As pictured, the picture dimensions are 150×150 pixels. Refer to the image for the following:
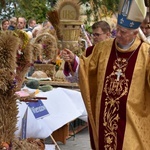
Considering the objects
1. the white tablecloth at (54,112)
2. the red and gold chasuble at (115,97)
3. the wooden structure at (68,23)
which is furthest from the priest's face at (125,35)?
the white tablecloth at (54,112)

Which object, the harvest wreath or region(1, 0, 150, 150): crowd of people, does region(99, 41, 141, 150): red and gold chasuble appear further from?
the harvest wreath

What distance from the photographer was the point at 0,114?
13.4 ft

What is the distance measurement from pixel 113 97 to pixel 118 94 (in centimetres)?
6

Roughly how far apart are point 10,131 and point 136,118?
3.76 feet

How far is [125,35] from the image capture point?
15.3 ft

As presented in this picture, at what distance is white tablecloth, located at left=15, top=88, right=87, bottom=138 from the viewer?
6.39 m

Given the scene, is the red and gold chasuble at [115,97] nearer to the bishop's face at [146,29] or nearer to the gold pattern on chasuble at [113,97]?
the gold pattern on chasuble at [113,97]

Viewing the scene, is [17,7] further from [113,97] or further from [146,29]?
[146,29]

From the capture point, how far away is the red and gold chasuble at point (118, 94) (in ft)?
15.2

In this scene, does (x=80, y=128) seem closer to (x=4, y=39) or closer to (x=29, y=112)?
(x=29, y=112)

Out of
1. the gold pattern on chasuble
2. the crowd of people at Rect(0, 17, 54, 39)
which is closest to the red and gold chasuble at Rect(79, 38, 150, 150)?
the gold pattern on chasuble

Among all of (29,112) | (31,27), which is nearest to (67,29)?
(29,112)

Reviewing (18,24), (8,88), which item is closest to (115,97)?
(8,88)

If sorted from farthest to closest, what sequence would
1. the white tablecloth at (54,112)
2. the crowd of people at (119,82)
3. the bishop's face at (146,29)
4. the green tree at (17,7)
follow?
the white tablecloth at (54,112), the bishop's face at (146,29), the crowd of people at (119,82), the green tree at (17,7)
